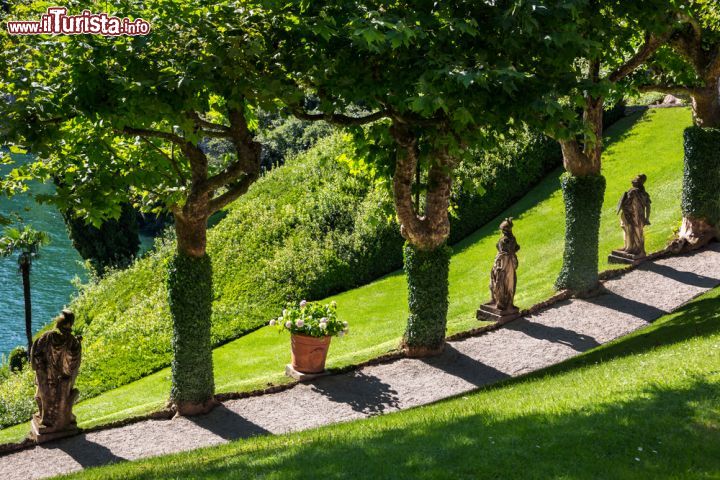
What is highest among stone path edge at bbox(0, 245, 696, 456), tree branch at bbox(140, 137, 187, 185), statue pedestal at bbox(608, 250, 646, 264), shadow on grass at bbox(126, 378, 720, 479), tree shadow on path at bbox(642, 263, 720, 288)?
tree branch at bbox(140, 137, 187, 185)

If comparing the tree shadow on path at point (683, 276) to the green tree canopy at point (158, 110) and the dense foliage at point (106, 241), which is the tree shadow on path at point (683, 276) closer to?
the green tree canopy at point (158, 110)

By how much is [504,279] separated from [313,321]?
537 centimetres

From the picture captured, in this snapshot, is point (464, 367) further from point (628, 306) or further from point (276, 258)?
point (276, 258)

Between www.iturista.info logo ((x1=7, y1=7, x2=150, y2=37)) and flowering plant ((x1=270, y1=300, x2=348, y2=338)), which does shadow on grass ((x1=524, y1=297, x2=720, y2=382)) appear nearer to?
flowering plant ((x1=270, y1=300, x2=348, y2=338))

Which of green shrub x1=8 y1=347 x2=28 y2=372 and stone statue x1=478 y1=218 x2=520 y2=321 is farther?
green shrub x1=8 y1=347 x2=28 y2=372

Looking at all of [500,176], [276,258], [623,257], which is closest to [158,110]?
[623,257]

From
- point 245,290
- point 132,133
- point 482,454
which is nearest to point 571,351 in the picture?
point 482,454

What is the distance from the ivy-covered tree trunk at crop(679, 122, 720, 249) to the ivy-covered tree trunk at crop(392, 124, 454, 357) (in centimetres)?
991

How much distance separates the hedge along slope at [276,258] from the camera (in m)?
24.6

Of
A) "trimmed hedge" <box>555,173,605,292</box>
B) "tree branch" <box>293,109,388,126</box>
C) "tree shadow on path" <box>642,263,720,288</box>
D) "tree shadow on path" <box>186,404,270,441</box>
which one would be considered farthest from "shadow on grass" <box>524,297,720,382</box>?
"tree branch" <box>293,109,388,126</box>

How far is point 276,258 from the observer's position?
2933 centimetres

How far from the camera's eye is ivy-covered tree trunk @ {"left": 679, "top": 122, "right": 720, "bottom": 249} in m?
21.7

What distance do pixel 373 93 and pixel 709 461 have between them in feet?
25.4

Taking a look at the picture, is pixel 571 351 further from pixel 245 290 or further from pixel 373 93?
pixel 245 290
